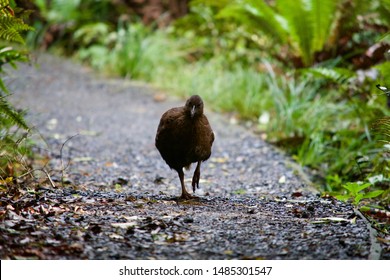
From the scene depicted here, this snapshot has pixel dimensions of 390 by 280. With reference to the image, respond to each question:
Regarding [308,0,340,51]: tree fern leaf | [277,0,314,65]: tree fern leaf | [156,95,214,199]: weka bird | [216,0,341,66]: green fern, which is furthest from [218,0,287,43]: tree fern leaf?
[156,95,214,199]: weka bird

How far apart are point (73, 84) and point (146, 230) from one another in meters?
6.92

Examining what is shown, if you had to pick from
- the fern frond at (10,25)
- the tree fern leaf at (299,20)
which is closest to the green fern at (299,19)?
the tree fern leaf at (299,20)

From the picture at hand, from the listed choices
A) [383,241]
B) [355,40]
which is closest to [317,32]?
[355,40]

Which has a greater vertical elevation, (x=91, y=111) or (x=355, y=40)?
(x=355, y=40)

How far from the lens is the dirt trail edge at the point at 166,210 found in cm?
295

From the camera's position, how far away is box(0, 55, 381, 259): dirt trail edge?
9.67 ft

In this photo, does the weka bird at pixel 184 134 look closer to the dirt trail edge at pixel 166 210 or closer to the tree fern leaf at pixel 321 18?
the dirt trail edge at pixel 166 210

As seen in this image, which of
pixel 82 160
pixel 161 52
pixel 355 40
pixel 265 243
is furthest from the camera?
pixel 161 52

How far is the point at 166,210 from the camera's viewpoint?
3801 millimetres

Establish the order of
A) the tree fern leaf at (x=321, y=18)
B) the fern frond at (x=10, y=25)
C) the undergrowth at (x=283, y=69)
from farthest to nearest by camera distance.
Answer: the tree fern leaf at (x=321, y=18)
the undergrowth at (x=283, y=69)
the fern frond at (x=10, y=25)

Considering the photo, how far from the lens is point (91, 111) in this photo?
8.49 meters

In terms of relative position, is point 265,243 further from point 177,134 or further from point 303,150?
point 303,150

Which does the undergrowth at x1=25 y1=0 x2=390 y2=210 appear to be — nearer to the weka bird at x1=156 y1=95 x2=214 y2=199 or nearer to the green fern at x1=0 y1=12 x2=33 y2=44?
the weka bird at x1=156 y1=95 x2=214 y2=199

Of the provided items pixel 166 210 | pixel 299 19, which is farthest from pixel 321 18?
pixel 166 210
